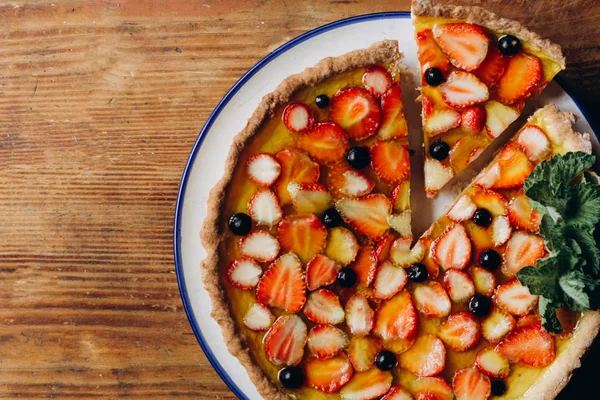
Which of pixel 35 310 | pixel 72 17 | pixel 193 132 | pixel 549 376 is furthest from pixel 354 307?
pixel 72 17

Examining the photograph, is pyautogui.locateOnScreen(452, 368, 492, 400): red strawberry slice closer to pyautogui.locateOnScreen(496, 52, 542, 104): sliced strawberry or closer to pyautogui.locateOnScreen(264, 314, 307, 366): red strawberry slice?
pyautogui.locateOnScreen(264, 314, 307, 366): red strawberry slice

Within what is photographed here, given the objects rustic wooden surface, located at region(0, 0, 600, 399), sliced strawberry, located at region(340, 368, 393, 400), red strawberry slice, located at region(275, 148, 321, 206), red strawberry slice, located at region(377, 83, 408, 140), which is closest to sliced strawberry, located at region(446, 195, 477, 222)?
red strawberry slice, located at region(377, 83, 408, 140)

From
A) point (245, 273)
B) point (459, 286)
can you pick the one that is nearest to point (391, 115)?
point (459, 286)

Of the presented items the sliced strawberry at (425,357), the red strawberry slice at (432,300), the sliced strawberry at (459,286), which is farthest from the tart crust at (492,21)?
the sliced strawberry at (425,357)

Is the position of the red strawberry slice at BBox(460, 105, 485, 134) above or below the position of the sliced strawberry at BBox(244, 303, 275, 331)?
above

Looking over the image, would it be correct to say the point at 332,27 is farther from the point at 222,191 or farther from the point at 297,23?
the point at 222,191

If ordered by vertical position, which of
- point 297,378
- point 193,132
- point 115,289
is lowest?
point 115,289
